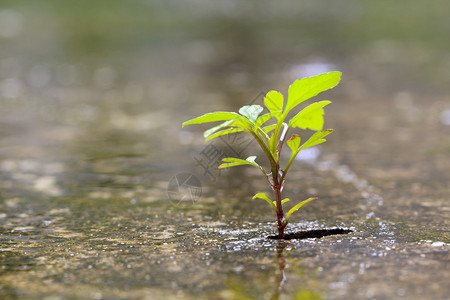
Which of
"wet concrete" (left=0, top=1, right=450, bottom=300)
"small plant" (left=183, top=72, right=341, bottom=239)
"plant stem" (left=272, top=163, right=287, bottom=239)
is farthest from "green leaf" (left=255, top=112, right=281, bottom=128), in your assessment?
"wet concrete" (left=0, top=1, right=450, bottom=300)

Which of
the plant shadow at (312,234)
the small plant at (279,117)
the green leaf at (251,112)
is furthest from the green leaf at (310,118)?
the plant shadow at (312,234)

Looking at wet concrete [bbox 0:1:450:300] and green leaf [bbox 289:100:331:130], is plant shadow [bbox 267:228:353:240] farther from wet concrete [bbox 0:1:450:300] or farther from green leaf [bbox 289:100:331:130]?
green leaf [bbox 289:100:331:130]

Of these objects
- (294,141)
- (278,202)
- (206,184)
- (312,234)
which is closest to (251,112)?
(294,141)

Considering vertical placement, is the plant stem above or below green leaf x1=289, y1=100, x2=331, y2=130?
below

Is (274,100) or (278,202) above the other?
(274,100)

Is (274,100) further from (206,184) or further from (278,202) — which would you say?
(206,184)

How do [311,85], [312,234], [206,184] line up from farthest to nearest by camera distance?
[206,184] < [312,234] < [311,85]
